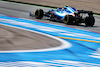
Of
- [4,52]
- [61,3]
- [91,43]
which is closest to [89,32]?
[91,43]

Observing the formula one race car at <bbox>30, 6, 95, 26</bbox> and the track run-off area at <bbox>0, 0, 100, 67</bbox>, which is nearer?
the track run-off area at <bbox>0, 0, 100, 67</bbox>

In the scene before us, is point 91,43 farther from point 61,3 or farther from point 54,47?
point 61,3

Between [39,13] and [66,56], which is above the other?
[39,13]

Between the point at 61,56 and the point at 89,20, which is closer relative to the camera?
the point at 61,56

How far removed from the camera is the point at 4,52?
812 centimetres

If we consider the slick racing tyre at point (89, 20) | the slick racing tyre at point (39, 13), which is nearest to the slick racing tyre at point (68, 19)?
the slick racing tyre at point (89, 20)

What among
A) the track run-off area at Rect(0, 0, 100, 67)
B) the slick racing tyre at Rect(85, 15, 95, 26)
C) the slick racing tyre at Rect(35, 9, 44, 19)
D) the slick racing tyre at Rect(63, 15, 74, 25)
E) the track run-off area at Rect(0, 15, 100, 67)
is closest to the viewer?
the track run-off area at Rect(0, 0, 100, 67)

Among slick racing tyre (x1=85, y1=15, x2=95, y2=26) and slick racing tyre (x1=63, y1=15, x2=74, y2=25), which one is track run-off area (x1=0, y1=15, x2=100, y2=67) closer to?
slick racing tyre (x1=85, y1=15, x2=95, y2=26)

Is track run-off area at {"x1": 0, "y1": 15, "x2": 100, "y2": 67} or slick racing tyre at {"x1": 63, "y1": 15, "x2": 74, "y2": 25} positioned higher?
slick racing tyre at {"x1": 63, "y1": 15, "x2": 74, "y2": 25}

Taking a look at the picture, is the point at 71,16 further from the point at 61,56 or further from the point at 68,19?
the point at 61,56

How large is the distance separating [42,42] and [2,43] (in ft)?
5.52

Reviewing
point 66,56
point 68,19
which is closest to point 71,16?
point 68,19

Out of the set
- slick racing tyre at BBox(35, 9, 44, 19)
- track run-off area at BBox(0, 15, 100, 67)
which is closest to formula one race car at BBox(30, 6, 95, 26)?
slick racing tyre at BBox(35, 9, 44, 19)

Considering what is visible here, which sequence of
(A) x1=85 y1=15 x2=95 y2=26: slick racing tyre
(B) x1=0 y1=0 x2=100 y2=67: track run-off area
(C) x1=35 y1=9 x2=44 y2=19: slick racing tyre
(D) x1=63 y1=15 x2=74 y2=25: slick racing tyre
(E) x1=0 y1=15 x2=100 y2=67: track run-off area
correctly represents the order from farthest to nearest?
1. (C) x1=35 y1=9 x2=44 y2=19: slick racing tyre
2. (D) x1=63 y1=15 x2=74 y2=25: slick racing tyre
3. (A) x1=85 y1=15 x2=95 y2=26: slick racing tyre
4. (E) x1=0 y1=15 x2=100 y2=67: track run-off area
5. (B) x1=0 y1=0 x2=100 y2=67: track run-off area
